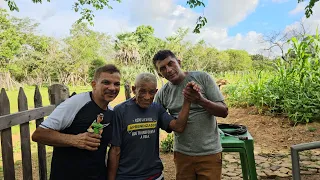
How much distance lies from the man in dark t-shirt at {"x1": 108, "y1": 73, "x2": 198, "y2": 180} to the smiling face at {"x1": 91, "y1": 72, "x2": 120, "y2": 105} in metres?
0.13

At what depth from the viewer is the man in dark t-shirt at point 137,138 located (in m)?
1.88

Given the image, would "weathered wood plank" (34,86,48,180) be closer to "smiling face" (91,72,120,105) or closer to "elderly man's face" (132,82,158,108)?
"smiling face" (91,72,120,105)

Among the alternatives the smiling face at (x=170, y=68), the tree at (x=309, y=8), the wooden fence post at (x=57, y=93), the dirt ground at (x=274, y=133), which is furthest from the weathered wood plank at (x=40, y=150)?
the tree at (x=309, y=8)

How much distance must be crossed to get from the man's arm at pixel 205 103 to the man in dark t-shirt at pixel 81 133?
1.58 ft

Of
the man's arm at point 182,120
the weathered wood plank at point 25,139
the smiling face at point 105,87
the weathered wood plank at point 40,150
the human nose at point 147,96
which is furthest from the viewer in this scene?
the weathered wood plank at point 40,150

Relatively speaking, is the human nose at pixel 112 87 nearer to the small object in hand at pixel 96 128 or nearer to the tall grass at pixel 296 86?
the small object in hand at pixel 96 128

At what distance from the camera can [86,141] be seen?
168 centimetres

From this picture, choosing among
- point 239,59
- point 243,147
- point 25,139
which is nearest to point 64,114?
point 25,139

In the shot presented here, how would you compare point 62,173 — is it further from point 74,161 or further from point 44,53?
point 44,53

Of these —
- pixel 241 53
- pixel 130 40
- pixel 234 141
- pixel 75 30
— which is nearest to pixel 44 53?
pixel 75 30

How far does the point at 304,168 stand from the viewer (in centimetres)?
453

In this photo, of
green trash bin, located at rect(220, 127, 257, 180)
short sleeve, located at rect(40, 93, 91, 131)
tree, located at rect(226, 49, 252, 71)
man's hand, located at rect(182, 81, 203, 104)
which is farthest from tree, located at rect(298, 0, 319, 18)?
tree, located at rect(226, 49, 252, 71)

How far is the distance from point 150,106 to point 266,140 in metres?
4.98

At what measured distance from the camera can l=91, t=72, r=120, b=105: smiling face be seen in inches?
71.9
